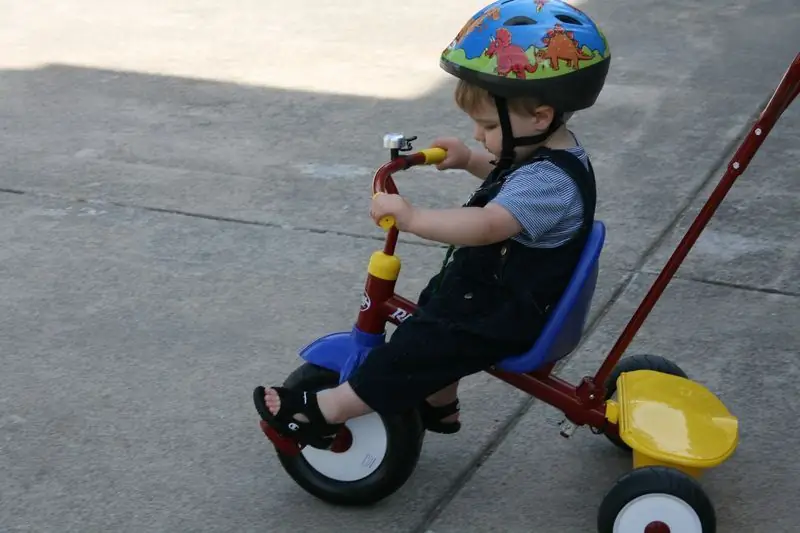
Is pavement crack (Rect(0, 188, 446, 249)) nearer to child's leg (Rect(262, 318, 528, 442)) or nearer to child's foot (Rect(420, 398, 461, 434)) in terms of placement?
child's foot (Rect(420, 398, 461, 434))

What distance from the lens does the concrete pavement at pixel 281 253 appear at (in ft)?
10.3

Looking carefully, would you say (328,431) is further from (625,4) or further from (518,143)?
(625,4)

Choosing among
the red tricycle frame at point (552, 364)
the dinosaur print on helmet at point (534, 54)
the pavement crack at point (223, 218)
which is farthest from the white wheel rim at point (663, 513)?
the pavement crack at point (223, 218)

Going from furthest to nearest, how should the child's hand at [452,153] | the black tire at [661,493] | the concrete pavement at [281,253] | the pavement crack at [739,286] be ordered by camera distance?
1. the pavement crack at [739,286]
2. the concrete pavement at [281,253]
3. the child's hand at [452,153]
4. the black tire at [661,493]

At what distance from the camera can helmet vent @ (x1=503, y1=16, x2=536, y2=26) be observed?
272 centimetres

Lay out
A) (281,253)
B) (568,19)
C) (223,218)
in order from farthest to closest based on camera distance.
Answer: (223,218) → (281,253) → (568,19)

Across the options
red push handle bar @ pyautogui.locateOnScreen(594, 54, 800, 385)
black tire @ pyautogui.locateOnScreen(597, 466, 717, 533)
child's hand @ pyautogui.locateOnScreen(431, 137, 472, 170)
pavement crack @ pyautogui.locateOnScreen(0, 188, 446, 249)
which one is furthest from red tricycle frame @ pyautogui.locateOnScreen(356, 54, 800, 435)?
pavement crack @ pyautogui.locateOnScreen(0, 188, 446, 249)

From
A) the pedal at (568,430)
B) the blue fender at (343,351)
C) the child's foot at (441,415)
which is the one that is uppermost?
the blue fender at (343,351)

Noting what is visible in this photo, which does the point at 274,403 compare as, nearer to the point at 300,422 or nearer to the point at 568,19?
the point at 300,422

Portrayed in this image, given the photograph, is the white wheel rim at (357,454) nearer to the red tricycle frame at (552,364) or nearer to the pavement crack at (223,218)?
the red tricycle frame at (552,364)

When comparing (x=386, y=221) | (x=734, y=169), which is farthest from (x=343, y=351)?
(x=734, y=169)

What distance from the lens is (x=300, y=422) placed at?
115 inches

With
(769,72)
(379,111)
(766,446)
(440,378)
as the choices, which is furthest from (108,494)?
(769,72)

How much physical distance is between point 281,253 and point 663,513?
2186 millimetres
